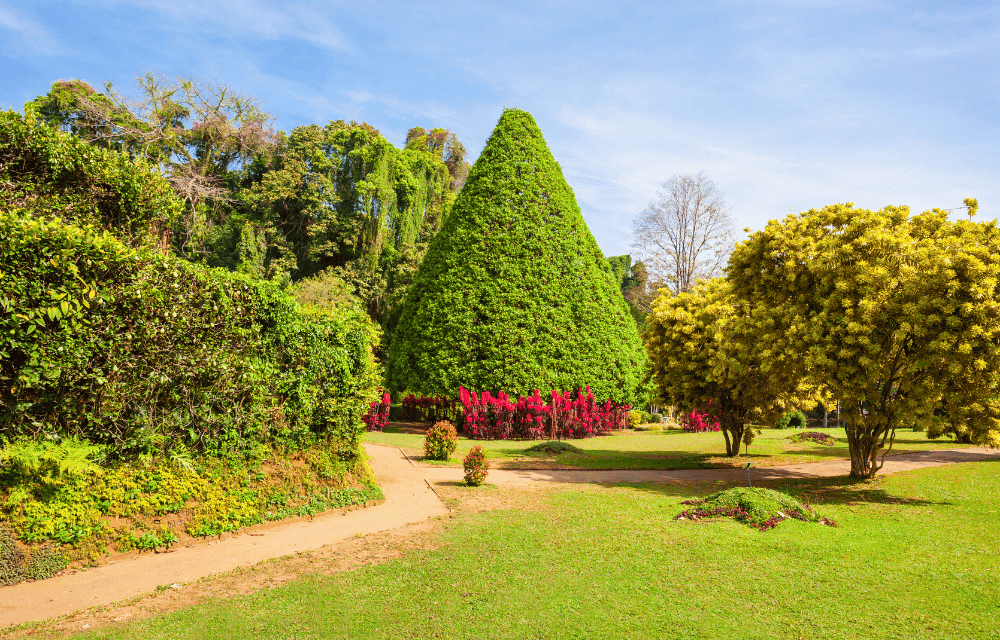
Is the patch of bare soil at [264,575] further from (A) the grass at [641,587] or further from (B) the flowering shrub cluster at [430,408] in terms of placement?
(B) the flowering shrub cluster at [430,408]

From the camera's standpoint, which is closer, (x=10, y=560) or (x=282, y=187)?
(x=10, y=560)

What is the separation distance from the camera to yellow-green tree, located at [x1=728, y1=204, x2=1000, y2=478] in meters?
8.95

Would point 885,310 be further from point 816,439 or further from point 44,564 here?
point 44,564

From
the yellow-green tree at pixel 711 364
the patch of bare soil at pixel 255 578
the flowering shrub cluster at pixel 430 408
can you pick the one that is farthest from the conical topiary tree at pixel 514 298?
the patch of bare soil at pixel 255 578

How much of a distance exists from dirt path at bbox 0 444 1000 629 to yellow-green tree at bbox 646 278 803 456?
1921 mm

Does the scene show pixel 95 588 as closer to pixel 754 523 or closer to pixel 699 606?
pixel 699 606

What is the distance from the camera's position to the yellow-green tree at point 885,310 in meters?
8.95

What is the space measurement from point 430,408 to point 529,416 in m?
3.89

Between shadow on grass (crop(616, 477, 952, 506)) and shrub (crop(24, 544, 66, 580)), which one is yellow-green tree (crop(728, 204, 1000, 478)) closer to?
shadow on grass (crop(616, 477, 952, 506))

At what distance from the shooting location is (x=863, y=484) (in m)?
11.2

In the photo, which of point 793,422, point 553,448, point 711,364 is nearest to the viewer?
point 711,364

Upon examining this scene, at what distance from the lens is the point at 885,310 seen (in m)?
9.67

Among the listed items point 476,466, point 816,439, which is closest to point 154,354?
point 476,466

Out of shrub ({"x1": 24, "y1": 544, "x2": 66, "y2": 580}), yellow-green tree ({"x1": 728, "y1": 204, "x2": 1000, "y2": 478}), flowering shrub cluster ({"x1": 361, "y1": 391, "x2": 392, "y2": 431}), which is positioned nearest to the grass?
shrub ({"x1": 24, "y1": 544, "x2": 66, "y2": 580})
